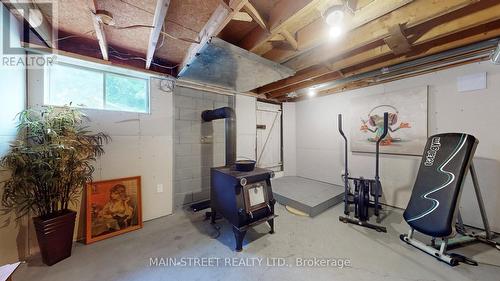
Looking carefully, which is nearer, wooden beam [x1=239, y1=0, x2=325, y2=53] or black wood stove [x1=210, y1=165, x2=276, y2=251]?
wooden beam [x1=239, y1=0, x2=325, y2=53]

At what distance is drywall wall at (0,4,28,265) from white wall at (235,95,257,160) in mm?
2959

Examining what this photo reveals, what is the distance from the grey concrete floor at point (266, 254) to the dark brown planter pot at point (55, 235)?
10 cm

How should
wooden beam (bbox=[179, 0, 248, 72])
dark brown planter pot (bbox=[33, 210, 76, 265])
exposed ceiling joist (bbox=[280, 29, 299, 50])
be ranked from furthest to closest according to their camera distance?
exposed ceiling joist (bbox=[280, 29, 299, 50]) → dark brown planter pot (bbox=[33, 210, 76, 265]) → wooden beam (bbox=[179, 0, 248, 72])

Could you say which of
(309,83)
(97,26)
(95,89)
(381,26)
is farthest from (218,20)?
(309,83)

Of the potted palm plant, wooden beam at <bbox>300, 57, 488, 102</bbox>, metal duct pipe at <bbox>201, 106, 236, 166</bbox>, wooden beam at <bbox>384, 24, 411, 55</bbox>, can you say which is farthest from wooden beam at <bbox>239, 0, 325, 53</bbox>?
wooden beam at <bbox>300, 57, 488, 102</bbox>

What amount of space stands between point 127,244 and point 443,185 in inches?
150

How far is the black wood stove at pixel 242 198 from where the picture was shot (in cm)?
211

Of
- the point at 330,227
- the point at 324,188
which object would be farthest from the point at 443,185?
the point at 324,188

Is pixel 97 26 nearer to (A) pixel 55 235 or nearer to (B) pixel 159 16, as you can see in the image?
(B) pixel 159 16

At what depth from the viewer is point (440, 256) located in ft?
6.08

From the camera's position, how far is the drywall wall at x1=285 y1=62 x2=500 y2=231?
237 centimetres

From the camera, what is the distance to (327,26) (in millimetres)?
1800

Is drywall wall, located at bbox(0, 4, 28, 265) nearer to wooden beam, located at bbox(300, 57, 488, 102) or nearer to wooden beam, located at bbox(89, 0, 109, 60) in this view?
wooden beam, located at bbox(89, 0, 109, 60)

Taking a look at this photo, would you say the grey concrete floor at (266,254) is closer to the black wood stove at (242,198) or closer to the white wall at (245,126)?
the black wood stove at (242,198)
